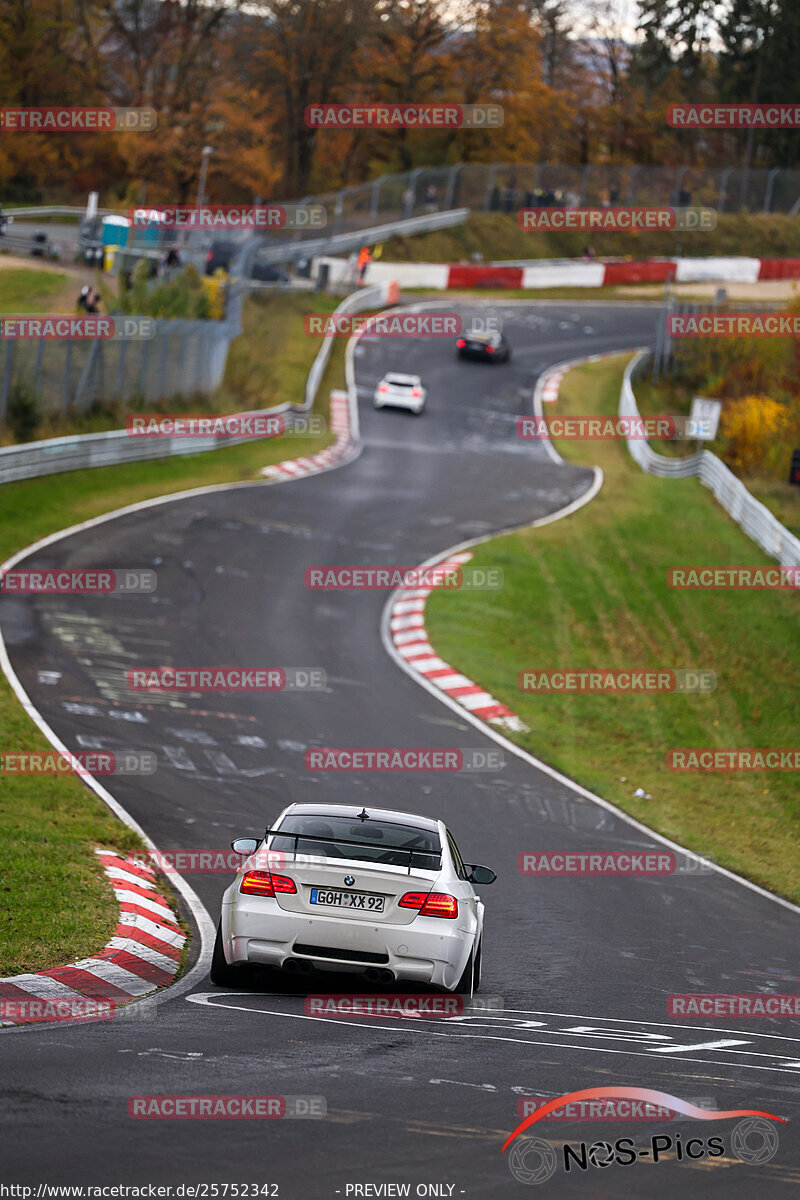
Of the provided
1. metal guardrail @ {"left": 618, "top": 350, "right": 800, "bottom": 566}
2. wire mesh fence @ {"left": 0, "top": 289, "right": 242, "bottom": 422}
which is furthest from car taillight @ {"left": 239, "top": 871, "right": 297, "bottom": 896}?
wire mesh fence @ {"left": 0, "top": 289, "right": 242, "bottom": 422}

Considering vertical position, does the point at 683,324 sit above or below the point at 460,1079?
above

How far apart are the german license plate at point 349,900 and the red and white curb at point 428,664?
1099 cm

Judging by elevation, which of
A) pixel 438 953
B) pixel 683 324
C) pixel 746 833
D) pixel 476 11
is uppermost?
pixel 476 11

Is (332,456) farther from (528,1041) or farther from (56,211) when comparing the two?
(528,1041)

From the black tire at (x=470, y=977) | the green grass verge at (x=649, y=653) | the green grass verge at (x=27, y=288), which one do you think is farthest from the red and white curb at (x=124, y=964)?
the green grass verge at (x=27, y=288)

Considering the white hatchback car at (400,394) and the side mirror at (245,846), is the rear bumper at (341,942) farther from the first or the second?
the white hatchback car at (400,394)

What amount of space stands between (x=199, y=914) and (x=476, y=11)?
242 ft

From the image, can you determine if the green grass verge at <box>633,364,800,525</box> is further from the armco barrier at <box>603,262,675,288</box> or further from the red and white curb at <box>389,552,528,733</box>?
the armco barrier at <box>603,262,675,288</box>

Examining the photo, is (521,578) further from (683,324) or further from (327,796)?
(683,324)

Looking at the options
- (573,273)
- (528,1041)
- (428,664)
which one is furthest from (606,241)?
(528,1041)

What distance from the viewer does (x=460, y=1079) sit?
22.8 ft

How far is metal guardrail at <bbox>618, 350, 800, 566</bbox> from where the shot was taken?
91.6 ft

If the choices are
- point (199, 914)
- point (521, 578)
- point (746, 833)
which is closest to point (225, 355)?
point (521, 578)

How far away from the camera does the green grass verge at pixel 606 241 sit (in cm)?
6750
